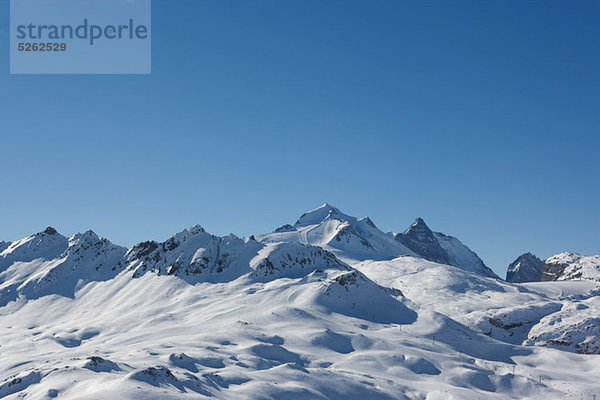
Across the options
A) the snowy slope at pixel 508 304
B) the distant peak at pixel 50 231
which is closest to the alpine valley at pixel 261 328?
the snowy slope at pixel 508 304

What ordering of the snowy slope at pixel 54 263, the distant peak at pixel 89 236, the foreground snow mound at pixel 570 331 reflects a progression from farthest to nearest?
the distant peak at pixel 89 236 → the snowy slope at pixel 54 263 → the foreground snow mound at pixel 570 331

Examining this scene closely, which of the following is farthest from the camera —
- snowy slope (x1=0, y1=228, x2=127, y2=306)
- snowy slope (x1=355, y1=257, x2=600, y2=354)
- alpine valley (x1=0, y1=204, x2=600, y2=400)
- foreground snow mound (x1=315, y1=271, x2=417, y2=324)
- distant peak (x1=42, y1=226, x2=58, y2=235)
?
distant peak (x1=42, y1=226, x2=58, y2=235)

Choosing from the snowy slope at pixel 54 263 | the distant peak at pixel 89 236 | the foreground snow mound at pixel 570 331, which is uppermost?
the distant peak at pixel 89 236

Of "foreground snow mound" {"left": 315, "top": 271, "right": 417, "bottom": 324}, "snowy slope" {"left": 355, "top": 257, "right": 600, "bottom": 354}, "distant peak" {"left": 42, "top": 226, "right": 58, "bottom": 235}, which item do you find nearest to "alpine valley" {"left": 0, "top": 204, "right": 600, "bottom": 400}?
"foreground snow mound" {"left": 315, "top": 271, "right": 417, "bottom": 324}

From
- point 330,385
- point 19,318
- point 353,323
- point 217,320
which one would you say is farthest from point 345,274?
point 19,318

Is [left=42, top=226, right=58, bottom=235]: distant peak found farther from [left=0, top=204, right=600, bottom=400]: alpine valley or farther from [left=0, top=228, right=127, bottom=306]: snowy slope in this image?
[left=0, top=204, right=600, bottom=400]: alpine valley

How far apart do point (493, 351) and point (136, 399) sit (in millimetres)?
69405

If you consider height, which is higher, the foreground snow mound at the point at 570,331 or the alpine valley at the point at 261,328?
the alpine valley at the point at 261,328

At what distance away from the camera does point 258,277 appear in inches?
4973

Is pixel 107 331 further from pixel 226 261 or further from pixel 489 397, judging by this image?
pixel 489 397

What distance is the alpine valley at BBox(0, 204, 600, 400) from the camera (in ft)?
210

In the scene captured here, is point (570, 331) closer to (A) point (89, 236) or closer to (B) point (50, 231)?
(A) point (89, 236)

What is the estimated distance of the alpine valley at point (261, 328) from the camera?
210 feet

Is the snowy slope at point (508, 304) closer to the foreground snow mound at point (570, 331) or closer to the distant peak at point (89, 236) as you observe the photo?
the foreground snow mound at point (570, 331)
